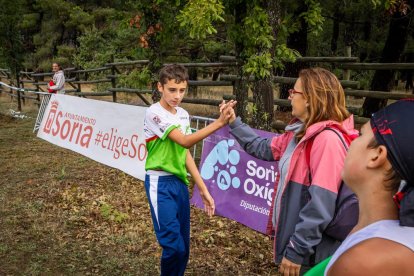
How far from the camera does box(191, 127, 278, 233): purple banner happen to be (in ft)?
15.6

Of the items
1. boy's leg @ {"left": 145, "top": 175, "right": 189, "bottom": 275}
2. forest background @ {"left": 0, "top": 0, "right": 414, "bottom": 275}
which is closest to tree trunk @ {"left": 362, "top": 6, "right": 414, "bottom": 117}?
forest background @ {"left": 0, "top": 0, "right": 414, "bottom": 275}

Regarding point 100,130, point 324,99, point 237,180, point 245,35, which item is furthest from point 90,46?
point 324,99

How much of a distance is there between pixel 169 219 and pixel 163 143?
0.63 m

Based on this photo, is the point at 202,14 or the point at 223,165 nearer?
the point at 202,14

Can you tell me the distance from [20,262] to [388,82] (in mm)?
10129

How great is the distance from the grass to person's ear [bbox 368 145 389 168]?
3.21 meters

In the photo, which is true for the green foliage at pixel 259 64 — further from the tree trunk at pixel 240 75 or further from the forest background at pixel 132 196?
the tree trunk at pixel 240 75

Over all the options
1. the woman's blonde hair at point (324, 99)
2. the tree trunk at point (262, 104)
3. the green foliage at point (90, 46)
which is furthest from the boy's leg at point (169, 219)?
the green foliage at point (90, 46)

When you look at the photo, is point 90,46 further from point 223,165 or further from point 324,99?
point 324,99

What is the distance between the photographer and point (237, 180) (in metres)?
5.04

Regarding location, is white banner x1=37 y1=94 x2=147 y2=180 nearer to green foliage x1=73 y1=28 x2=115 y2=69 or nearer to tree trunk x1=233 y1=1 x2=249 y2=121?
tree trunk x1=233 y1=1 x2=249 y2=121

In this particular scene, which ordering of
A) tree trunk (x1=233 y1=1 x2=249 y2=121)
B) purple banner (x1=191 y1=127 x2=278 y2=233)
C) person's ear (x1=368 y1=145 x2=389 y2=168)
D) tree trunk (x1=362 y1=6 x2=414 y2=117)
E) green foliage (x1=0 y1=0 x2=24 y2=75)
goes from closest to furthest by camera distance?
person's ear (x1=368 y1=145 x2=389 y2=168), purple banner (x1=191 y1=127 x2=278 y2=233), tree trunk (x1=233 y1=1 x2=249 y2=121), tree trunk (x1=362 y1=6 x2=414 y2=117), green foliage (x1=0 y1=0 x2=24 y2=75)

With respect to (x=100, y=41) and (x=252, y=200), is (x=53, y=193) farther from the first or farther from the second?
(x=100, y=41)

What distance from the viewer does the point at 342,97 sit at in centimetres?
247
